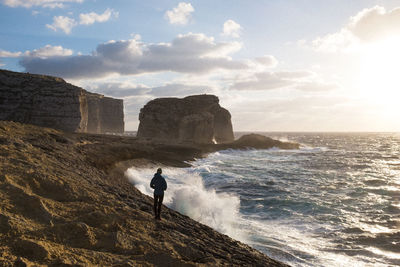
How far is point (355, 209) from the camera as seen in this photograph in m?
17.0

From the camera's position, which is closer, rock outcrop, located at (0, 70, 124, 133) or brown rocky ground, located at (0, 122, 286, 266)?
brown rocky ground, located at (0, 122, 286, 266)

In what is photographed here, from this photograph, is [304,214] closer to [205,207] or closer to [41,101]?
[205,207]

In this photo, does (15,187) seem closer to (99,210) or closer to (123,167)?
(99,210)

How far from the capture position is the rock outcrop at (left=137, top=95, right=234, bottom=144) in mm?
68875

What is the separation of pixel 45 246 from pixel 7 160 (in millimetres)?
5041

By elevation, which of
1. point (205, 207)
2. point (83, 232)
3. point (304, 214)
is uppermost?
point (83, 232)

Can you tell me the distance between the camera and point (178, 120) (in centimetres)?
7331

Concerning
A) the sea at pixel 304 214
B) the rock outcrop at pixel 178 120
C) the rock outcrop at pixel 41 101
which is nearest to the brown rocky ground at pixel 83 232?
the sea at pixel 304 214

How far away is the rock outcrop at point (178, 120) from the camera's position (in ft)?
226

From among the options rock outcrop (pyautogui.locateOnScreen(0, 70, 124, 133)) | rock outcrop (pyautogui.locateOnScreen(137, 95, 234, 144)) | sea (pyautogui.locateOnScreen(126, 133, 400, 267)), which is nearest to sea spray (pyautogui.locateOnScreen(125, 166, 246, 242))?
sea (pyautogui.locateOnScreen(126, 133, 400, 267))

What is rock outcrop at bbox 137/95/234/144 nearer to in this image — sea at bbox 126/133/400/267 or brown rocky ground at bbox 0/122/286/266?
sea at bbox 126/133/400/267

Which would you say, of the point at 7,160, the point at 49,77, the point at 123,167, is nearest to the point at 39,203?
the point at 7,160

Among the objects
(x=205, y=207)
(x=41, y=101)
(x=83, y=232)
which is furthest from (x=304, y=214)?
(x=41, y=101)

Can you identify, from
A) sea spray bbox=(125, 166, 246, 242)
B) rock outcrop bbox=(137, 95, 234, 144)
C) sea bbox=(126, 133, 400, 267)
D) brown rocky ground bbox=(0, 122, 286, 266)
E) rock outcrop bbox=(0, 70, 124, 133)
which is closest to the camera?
brown rocky ground bbox=(0, 122, 286, 266)
